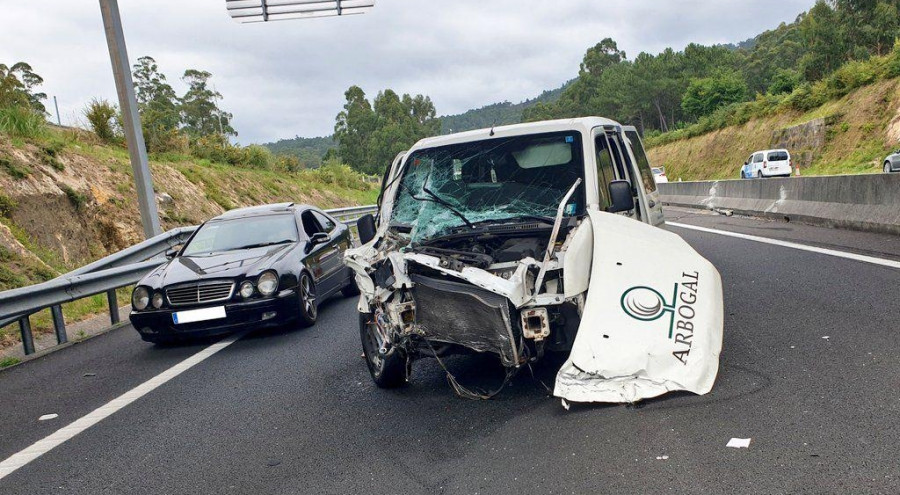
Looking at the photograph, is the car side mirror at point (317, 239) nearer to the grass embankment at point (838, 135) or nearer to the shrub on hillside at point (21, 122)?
the shrub on hillside at point (21, 122)

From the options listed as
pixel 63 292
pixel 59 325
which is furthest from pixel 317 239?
pixel 59 325

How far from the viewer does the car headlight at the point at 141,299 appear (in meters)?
8.24

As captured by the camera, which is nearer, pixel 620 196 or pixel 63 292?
pixel 620 196

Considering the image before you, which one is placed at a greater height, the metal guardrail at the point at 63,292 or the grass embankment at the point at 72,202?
the grass embankment at the point at 72,202

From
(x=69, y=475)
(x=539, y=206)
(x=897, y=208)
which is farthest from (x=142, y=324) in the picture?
(x=897, y=208)

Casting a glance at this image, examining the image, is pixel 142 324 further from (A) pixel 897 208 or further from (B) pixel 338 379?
(A) pixel 897 208

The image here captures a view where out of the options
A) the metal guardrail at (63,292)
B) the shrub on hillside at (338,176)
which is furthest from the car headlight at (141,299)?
the shrub on hillside at (338,176)

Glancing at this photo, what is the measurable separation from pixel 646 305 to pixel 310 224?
676 centimetres

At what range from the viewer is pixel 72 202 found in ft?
54.3

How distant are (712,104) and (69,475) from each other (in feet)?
306

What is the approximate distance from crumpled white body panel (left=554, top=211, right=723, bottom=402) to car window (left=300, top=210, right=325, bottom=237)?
614 centimetres

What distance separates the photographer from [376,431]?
4727mm

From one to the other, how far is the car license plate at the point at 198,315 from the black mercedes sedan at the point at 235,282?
0.4 inches

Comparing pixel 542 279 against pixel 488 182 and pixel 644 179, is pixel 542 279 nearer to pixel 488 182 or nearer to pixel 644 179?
pixel 488 182
